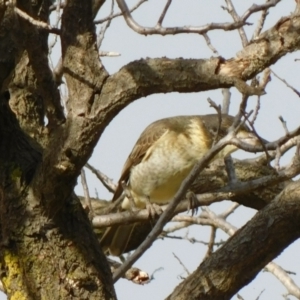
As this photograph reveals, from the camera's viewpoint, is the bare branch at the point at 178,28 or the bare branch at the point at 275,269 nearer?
the bare branch at the point at 178,28

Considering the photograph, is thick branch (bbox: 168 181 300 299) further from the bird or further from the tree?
the bird

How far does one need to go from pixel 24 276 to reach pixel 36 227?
241 mm

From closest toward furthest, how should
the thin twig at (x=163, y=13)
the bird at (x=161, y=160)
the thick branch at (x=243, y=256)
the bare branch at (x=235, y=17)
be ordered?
the thin twig at (x=163, y=13) → the thick branch at (x=243, y=256) → the bare branch at (x=235, y=17) → the bird at (x=161, y=160)

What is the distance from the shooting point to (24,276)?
3805 millimetres

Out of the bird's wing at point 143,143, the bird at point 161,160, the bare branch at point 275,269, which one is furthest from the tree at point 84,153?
the bird's wing at point 143,143

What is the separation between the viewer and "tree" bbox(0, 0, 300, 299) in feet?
10.8

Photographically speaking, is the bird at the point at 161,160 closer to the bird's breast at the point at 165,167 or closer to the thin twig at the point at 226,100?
the bird's breast at the point at 165,167

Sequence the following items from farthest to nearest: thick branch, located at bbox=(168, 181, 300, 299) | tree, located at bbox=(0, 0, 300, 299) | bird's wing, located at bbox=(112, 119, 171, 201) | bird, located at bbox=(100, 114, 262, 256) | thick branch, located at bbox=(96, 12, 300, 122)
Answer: bird's wing, located at bbox=(112, 119, 171, 201), bird, located at bbox=(100, 114, 262, 256), thick branch, located at bbox=(168, 181, 300, 299), tree, located at bbox=(0, 0, 300, 299), thick branch, located at bbox=(96, 12, 300, 122)

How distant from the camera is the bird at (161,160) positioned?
6953 millimetres

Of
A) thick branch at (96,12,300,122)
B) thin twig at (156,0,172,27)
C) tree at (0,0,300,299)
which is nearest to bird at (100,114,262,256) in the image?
tree at (0,0,300,299)

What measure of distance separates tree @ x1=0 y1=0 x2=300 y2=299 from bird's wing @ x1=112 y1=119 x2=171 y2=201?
3048 millimetres

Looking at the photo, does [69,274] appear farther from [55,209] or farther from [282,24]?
[282,24]

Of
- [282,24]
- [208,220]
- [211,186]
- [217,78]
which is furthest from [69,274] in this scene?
[211,186]

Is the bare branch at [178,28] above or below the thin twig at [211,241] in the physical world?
below
